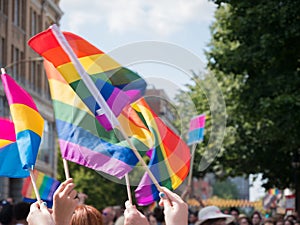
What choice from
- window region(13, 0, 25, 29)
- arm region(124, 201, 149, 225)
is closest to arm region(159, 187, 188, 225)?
arm region(124, 201, 149, 225)

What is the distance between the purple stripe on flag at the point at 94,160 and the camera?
21.5 ft

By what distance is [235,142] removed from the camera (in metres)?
33.0

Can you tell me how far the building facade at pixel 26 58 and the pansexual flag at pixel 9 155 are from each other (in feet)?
92.8

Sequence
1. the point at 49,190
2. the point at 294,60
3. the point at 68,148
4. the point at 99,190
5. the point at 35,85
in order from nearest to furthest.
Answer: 1. the point at 68,148
2. the point at 49,190
3. the point at 294,60
4. the point at 35,85
5. the point at 99,190

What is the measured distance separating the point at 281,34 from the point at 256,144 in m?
11.8

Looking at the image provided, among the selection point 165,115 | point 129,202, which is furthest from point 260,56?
point 129,202

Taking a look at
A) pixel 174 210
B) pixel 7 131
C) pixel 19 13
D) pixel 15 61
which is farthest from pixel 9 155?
pixel 19 13

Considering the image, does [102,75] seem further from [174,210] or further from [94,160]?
[174,210]

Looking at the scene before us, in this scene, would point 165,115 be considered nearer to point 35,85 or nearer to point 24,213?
point 24,213

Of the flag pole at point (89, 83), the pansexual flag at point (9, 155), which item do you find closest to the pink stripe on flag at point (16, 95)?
the pansexual flag at point (9, 155)

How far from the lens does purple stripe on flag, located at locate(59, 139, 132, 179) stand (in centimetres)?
656

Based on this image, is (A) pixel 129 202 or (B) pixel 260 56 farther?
(B) pixel 260 56

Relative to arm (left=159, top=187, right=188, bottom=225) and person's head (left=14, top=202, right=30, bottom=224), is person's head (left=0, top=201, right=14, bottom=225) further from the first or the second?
arm (left=159, top=187, right=188, bottom=225)

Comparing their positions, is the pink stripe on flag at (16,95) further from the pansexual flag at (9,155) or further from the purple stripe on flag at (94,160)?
the purple stripe on flag at (94,160)
